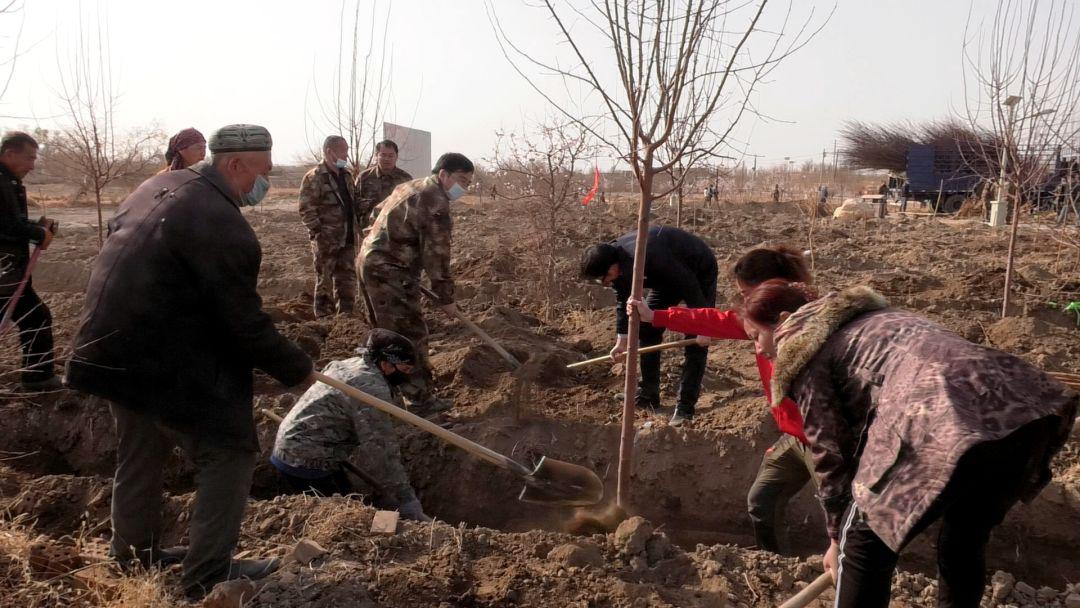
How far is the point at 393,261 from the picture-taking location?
15.8 ft

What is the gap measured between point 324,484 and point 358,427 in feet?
1.66

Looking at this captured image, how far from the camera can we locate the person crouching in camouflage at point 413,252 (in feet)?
15.5

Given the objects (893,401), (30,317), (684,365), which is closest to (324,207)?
(30,317)

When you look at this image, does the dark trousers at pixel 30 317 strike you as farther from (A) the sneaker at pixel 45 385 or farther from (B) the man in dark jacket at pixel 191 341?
(B) the man in dark jacket at pixel 191 341

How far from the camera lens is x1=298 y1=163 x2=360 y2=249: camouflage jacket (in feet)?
22.1

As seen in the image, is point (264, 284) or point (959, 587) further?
point (264, 284)

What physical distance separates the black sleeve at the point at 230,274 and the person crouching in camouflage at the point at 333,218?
4701 mm

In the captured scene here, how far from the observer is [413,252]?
4848 mm

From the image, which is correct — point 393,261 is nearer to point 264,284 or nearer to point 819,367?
point 819,367

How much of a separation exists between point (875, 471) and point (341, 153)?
603 cm

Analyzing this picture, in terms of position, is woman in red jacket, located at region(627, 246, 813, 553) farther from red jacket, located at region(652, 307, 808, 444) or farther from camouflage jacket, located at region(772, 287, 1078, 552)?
camouflage jacket, located at region(772, 287, 1078, 552)

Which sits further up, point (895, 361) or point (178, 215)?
point (178, 215)

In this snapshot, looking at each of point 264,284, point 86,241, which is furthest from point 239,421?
point 86,241

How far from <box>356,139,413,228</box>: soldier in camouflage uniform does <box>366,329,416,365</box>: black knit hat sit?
3928 millimetres
